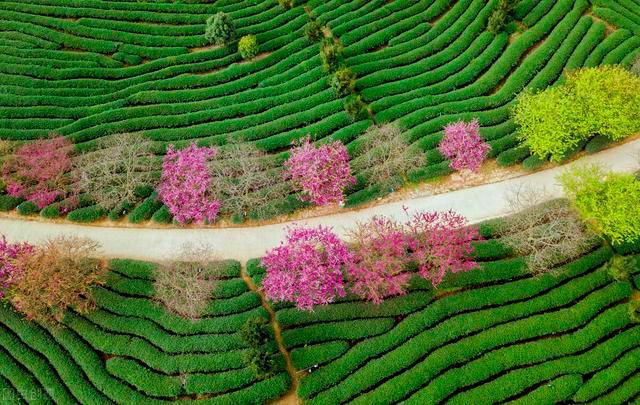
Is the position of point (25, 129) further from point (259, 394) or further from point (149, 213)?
point (259, 394)

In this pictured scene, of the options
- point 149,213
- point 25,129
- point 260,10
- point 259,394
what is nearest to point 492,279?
point 259,394

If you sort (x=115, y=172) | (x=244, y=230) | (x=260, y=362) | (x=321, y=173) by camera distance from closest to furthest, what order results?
(x=260, y=362), (x=321, y=173), (x=244, y=230), (x=115, y=172)

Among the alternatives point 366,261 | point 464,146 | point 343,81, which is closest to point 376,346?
point 366,261

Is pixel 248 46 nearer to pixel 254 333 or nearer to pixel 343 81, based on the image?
pixel 343 81

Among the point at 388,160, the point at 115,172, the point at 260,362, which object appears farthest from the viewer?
the point at 115,172

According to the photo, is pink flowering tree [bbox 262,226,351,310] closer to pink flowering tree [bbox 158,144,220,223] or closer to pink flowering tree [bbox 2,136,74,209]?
pink flowering tree [bbox 158,144,220,223]

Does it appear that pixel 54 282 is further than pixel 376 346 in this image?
No
